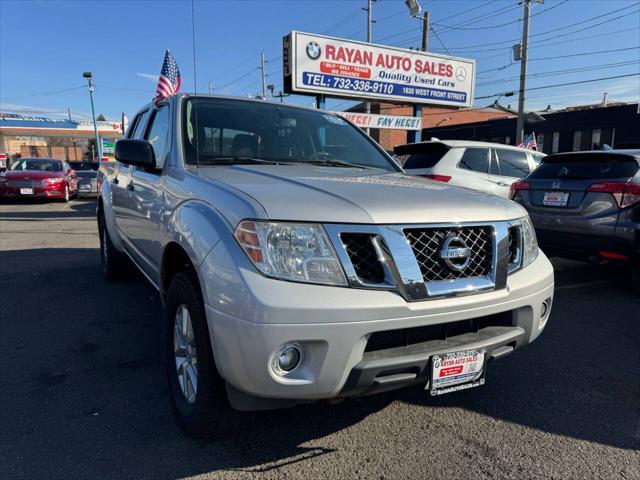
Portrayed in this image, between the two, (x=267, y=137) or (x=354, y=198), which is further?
(x=267, y=137)

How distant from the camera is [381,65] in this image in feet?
52.2

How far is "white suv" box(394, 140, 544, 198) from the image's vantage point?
7.55 meters

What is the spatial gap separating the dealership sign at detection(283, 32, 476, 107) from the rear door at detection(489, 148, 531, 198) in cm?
799

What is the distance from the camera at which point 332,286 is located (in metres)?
1.88

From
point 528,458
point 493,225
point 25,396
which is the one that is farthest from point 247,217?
point 25,396

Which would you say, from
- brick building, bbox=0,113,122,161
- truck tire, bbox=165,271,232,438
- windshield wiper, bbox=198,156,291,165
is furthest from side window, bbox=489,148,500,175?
brick building, bbox=0,113,122,161

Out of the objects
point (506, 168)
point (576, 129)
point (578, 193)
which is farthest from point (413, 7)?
point (578, 193)

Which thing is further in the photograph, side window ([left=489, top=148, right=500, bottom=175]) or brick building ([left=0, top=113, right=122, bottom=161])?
brick building ([left=0, top=113, right=122, bottom=161])

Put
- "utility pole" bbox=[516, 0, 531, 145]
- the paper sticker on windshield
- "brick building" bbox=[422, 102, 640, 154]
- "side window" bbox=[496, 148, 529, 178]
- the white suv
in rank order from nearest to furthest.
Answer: the paper sticker on windshield
the white suv
"side window" bbox=[496, 148, 529, 178]
"utility pole" bbox=[516, 0, 531, 145]
"brick building" bbox=[422, 102, 640, 154]

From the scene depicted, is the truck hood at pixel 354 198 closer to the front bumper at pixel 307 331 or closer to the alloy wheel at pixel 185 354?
the front bumper at pixel 307 331

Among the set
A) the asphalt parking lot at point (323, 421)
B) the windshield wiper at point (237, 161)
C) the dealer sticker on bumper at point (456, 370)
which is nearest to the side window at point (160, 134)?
the windshield wiper at point (237, 161)

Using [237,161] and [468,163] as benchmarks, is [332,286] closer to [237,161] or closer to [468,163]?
[237,161]

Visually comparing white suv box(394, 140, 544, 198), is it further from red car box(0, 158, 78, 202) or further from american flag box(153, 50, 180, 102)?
red car box(0, 158, 78, 202)

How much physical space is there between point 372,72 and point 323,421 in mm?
14837
